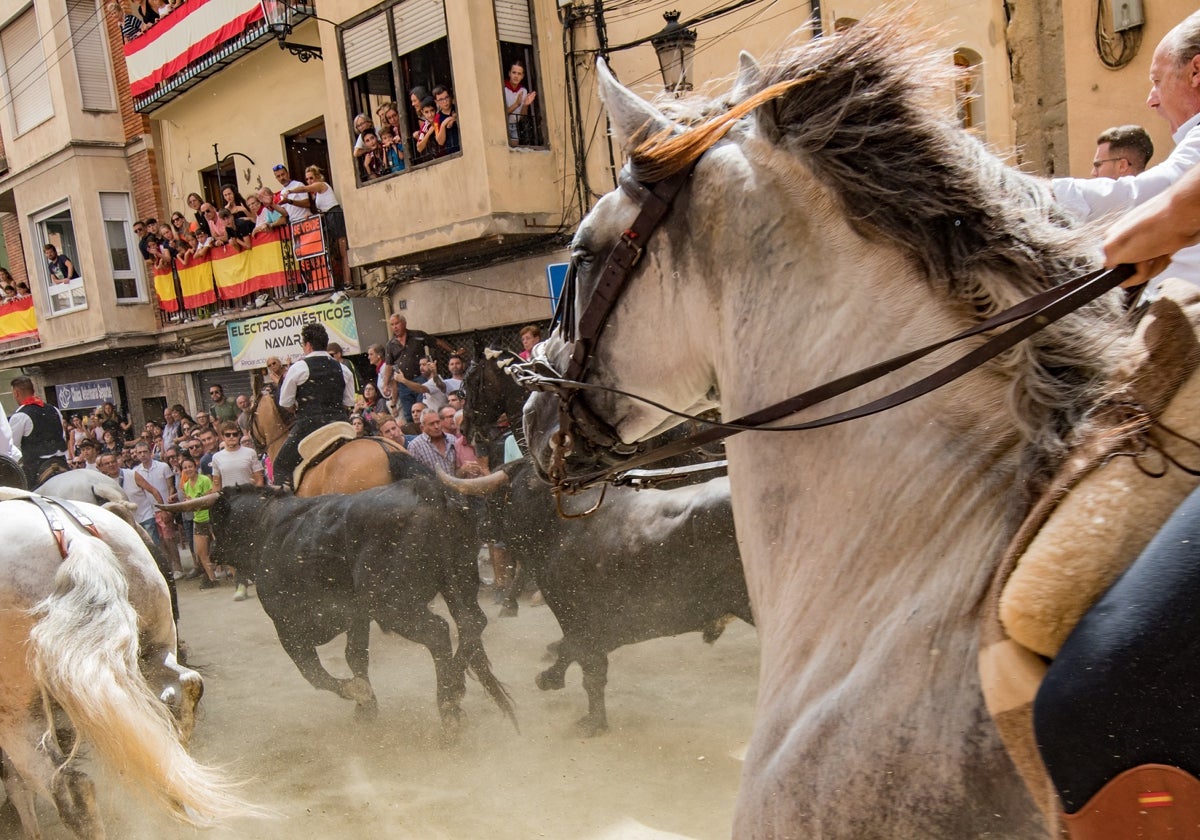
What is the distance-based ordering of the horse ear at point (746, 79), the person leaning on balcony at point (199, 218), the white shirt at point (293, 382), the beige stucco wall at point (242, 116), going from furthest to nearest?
1. the person leaning on balcony at point (199, 218)
2. the beige stucco wall at point (242, 116)
3. the white shirt at point (293, 382)
4. the horse ear at point (746, 79)

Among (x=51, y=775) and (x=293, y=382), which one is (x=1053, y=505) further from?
(x=293, y=382)

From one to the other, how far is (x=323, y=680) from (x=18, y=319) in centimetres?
2167

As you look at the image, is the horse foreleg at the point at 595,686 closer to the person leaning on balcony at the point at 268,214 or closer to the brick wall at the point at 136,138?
the person leaning on balcony at the point at 268,214

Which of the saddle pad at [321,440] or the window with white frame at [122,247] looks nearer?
the saddle pad at [321,440]

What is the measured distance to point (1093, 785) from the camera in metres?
1.24

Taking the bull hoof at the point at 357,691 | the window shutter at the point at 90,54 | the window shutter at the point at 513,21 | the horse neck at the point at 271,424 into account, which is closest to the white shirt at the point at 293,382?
the horse neck at the point at 271,424

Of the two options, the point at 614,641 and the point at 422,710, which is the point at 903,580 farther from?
the point at 422,710

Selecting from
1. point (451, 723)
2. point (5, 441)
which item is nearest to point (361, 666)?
point (451, 723)

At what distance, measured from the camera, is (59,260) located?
20.7m

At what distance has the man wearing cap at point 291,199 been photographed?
15.0 metres

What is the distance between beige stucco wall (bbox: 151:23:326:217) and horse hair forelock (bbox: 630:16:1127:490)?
14290 millimetres

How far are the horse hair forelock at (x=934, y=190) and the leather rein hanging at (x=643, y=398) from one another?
0.06 metres

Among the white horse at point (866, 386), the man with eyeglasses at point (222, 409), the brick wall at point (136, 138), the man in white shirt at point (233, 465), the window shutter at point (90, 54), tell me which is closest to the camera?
the white horse at point (866, 386)

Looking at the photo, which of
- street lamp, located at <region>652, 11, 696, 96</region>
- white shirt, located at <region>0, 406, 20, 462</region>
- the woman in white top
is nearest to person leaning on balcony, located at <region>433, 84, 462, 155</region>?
the woman in white top
